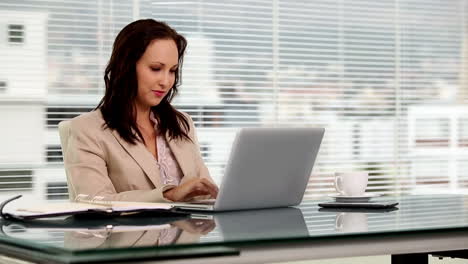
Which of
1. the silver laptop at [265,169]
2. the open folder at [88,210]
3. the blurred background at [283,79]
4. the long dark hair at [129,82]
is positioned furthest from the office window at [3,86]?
the open folder at [88,210]

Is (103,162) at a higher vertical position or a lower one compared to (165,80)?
lower

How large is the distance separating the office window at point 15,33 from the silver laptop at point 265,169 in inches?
99.9

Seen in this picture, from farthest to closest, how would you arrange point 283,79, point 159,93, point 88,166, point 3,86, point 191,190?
point 283,79, point 3,86, point 159,93, point 88,166, point 191,190

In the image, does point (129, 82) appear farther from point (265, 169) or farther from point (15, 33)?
point (15, 33)

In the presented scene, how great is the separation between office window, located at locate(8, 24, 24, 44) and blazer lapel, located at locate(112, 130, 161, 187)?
1.91 metres

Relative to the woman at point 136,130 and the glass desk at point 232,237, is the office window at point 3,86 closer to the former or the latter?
the woman at point 136,130

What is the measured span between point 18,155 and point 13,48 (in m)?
0.55

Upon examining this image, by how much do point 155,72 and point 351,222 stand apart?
126 centimetres

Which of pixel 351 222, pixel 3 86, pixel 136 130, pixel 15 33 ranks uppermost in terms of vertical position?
pixel 15 33

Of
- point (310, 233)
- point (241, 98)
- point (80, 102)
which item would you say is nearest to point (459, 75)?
point (241, 98)

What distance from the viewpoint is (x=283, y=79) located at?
5.50 m

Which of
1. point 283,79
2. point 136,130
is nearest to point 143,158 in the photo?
point 136,130

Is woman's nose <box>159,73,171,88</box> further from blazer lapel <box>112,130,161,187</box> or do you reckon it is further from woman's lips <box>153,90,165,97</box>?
blazer lapel <box>112,130,161,187</box>

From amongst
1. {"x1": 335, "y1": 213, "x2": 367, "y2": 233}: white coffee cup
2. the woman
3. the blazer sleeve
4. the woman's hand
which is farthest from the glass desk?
the woman
